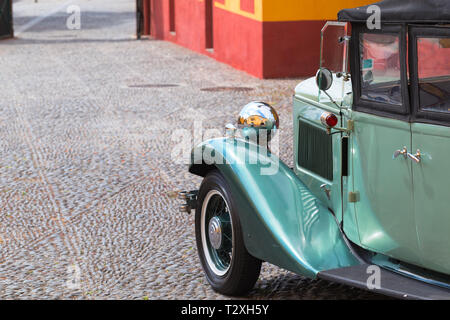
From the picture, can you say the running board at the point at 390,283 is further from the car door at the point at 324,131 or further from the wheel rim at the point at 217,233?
the wheel rim at the point at 217,233

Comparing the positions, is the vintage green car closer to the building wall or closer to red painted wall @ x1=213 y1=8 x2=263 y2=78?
the building wall

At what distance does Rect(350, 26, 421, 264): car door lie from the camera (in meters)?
4.37

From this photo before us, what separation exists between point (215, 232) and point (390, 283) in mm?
1377

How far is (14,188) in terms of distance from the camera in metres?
8.32

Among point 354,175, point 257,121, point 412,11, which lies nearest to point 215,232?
point 257,121

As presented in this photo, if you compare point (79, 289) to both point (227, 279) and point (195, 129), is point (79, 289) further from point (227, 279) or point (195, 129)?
point (195, 129)

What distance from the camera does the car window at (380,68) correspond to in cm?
443

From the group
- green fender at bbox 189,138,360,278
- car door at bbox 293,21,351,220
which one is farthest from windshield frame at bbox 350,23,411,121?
green fender at bbox 189,138,360,278

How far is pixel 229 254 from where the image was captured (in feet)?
18.1

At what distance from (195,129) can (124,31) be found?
1832 centimetres

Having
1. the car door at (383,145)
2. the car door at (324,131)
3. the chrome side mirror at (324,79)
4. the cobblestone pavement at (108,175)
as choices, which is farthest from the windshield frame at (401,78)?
the cobblestone pavement at (108,175)

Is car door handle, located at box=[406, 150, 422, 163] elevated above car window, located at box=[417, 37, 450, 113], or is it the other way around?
car window, located at box=[417, 37, 450, 113]

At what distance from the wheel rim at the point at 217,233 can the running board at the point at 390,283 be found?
882mm
